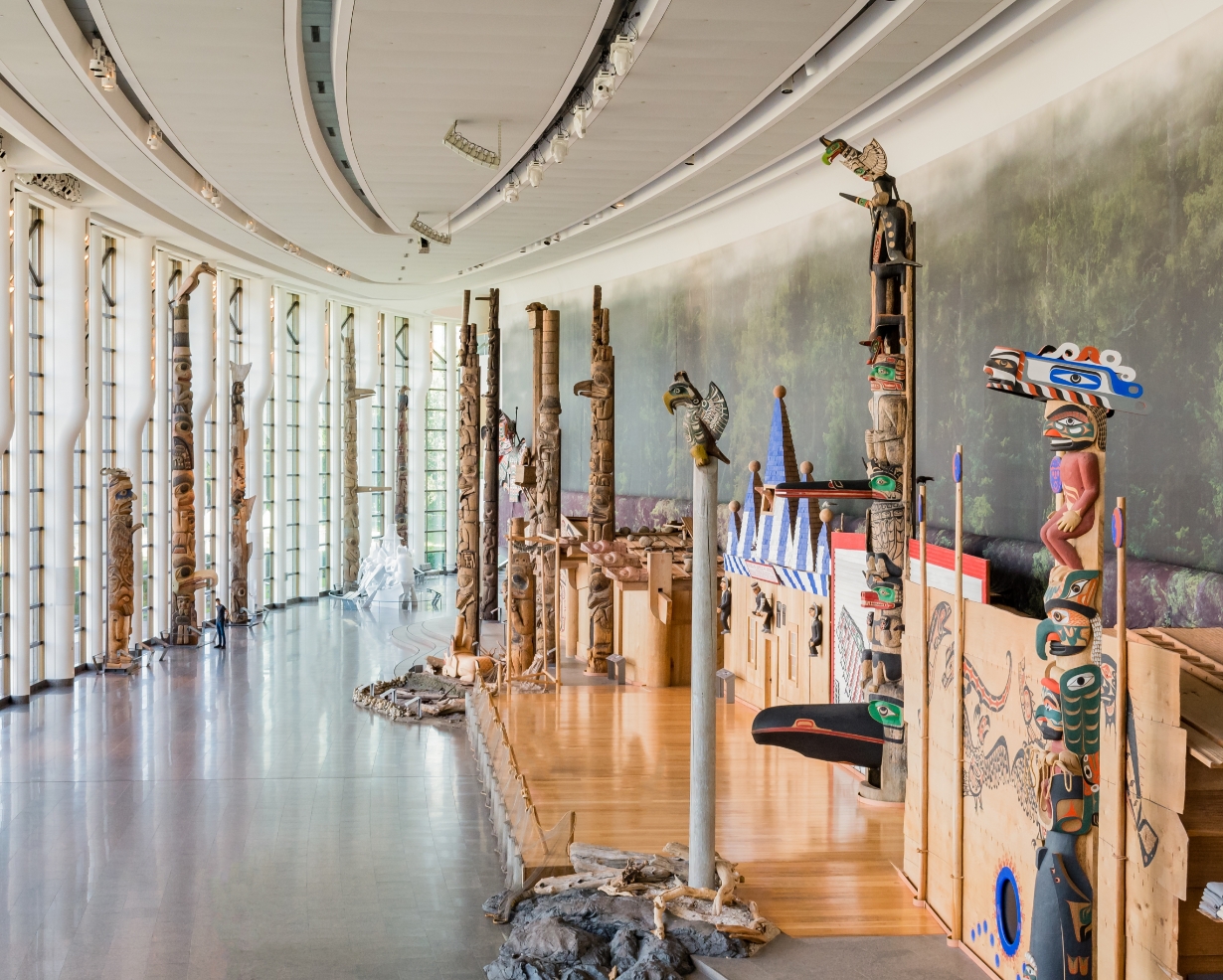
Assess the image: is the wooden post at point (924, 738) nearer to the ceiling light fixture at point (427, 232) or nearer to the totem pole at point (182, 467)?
the ceiling light fixture at point (427, 232)

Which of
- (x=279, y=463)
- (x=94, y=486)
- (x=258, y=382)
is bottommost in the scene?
(x=94, y=486)

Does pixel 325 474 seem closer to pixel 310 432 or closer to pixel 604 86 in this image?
pixel 310 432

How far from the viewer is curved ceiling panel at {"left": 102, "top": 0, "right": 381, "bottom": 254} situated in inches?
336

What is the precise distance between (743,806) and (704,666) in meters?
2.61

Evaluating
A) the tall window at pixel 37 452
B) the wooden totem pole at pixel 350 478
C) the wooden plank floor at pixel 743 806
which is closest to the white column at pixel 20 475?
the tall window at pixel 37 452

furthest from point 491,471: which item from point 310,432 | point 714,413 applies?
point 714,413

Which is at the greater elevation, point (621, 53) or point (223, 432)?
point (621, 53)

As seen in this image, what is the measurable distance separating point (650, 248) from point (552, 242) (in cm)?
162

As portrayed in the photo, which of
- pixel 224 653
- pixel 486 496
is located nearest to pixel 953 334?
pixel 486 496

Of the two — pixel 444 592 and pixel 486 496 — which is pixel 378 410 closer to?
pixel 444 592

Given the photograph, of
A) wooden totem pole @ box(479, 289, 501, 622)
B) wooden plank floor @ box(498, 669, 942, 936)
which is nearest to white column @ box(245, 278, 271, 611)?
wooden totem pole @ box(479, 289, 501, 622)

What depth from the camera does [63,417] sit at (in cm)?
1518

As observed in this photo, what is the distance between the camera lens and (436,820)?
964cm

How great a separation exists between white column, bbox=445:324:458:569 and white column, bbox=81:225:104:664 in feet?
41.7
